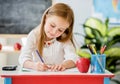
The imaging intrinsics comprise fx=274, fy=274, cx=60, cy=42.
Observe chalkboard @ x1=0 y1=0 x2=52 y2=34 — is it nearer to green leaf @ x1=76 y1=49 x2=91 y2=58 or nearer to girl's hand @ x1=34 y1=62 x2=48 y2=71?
green leaf @ x1=76 y1=49 x2=91 y2=58

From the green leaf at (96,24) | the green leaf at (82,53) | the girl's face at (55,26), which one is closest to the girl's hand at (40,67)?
the girl's face at (55,26)

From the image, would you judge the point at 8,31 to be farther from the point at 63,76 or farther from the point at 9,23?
the point at 63,76

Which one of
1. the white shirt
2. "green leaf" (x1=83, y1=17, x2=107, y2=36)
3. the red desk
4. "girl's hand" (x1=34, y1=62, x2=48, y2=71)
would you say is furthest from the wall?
the red desk

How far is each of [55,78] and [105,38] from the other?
189 centimetres

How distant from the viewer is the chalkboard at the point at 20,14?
133 inches

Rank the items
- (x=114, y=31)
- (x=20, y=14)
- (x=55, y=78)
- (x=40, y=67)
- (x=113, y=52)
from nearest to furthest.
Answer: (x=55, y=78) → (x=40, y=67) → (x=113, y=52) → (x=114, y=31) → (x=20, y=14)

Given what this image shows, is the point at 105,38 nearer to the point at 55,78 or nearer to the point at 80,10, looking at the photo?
the point at 80,10

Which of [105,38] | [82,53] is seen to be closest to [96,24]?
[105,38]

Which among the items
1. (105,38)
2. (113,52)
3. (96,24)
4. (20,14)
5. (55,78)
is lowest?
(55,78)

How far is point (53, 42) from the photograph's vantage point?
190 centimetres

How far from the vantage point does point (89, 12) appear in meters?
3.40

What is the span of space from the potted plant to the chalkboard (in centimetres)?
61

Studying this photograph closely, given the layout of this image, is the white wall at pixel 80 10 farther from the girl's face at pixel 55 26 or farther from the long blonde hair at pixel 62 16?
the girl's face at pixel 55 26

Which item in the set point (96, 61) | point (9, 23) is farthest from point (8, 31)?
point (96, 61)
